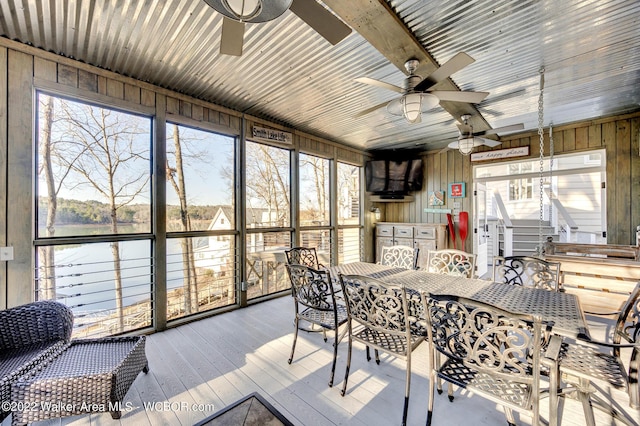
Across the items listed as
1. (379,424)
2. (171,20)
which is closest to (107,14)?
(171,20)

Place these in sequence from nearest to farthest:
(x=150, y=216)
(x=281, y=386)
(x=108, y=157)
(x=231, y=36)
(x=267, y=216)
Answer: (x=231, y=36) → (x=281, y=386) → (x=108, y=157) → (x=150, y=216) → (x=267, y=216)

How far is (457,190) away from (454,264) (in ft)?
10.2

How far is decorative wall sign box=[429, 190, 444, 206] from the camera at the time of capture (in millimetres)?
5816

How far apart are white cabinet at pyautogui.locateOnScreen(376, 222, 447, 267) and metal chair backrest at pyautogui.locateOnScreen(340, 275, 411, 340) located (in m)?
3.47

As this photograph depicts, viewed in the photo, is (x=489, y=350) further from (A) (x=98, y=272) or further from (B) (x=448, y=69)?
(A) (x=98, y=272)

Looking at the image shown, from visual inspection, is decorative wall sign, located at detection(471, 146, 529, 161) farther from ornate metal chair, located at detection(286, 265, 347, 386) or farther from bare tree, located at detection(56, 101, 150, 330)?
bare tree, located at detection(56, 101, 150, 330)

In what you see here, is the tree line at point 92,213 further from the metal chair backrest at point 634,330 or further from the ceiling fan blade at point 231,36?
the metal chair backrest at point 634,330

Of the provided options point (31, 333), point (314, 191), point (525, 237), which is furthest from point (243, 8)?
point (525, 237)

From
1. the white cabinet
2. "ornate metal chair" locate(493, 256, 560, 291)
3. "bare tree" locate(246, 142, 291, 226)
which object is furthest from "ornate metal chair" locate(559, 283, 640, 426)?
"bare tree" locate(246, 142, 291, 226)

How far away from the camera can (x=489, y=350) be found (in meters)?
1.37

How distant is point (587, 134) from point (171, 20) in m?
5.98

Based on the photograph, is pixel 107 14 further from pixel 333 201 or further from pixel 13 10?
pixel 333 201

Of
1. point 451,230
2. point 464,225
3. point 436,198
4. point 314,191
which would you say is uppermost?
point 314,191

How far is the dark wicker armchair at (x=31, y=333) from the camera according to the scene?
1.78m
